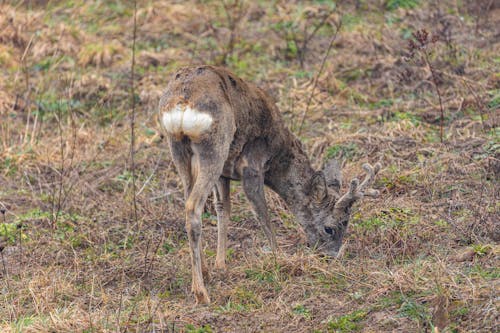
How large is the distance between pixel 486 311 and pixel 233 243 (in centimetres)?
315

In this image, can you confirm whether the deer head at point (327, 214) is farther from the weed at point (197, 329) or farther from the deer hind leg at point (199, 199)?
the weed at point (197, 329)

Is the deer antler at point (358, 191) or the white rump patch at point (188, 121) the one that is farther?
the deer antler at point (358, 191)

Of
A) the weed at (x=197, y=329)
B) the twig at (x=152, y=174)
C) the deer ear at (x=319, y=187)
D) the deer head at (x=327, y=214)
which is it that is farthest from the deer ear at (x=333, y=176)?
the weed at (x=197, y=329)

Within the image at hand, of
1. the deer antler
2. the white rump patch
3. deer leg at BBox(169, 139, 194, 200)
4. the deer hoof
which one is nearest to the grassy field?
the deer hoof

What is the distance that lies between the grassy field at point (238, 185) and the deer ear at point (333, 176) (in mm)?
404

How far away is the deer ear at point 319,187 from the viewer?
7.58 m

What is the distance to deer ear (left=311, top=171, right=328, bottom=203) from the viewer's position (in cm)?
758

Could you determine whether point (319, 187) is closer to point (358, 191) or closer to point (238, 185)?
point (358, 191)

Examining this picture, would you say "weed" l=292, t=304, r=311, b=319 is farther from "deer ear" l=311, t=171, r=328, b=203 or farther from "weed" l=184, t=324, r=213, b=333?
"deer ear" l=311, t=171, r=328, b=203

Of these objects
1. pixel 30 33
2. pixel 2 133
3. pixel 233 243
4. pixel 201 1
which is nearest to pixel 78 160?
pixel 2 133

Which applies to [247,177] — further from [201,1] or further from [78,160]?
[201,1]

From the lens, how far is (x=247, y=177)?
23.7 feet

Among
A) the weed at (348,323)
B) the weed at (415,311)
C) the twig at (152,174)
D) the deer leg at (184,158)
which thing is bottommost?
the twig at (152,174)

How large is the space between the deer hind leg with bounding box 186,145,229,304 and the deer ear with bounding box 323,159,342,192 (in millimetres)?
1781
